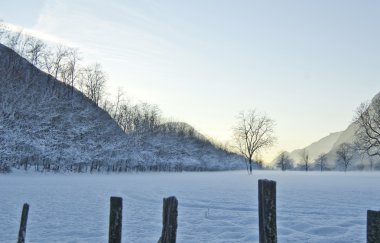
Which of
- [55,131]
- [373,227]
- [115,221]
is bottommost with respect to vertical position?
[115,221]

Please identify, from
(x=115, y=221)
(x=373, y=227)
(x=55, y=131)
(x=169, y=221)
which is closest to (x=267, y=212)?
(x=373, y=227)

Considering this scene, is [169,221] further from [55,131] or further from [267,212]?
[55,131]

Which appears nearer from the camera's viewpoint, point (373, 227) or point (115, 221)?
point (373, 227)

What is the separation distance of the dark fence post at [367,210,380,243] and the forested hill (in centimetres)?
3359

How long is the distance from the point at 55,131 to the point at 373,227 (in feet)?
161

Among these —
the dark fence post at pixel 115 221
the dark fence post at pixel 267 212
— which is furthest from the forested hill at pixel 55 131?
the dark fence post at pixel 267 212

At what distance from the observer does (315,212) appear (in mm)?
13188

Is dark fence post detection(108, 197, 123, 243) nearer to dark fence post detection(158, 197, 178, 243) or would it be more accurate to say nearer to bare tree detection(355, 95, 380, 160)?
dark fence post detection(158, 197, 178, 243)

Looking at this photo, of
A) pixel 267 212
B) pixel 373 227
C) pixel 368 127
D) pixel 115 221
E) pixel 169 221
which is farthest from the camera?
pixel 368 127

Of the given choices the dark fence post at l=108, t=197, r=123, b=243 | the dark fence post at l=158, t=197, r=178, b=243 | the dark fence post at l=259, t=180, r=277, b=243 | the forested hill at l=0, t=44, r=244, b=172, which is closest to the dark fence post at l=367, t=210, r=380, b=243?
the dark fence post at l=259, t=180, r=277, b=243

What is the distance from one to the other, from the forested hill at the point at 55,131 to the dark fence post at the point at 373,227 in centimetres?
3359

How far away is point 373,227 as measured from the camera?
249cm

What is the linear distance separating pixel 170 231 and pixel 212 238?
5808mm

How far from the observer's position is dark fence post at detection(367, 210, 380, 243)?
2.47 meters
